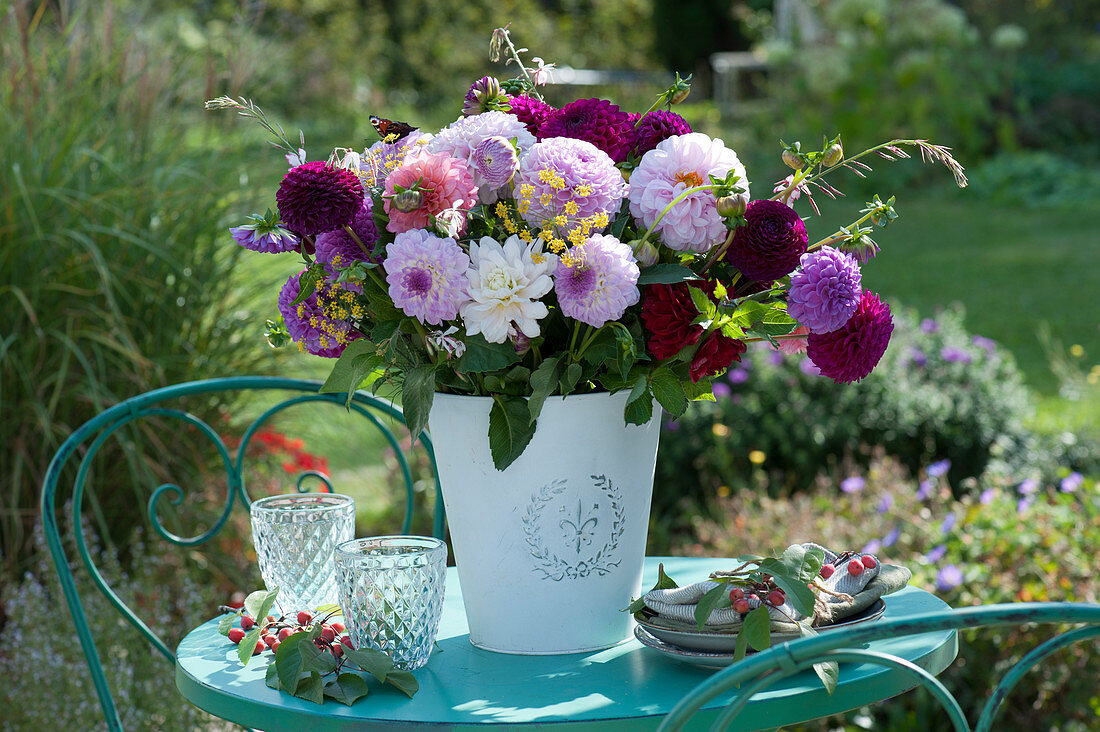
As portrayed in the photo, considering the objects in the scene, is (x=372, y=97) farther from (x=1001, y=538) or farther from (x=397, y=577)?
(x=397, y=577)

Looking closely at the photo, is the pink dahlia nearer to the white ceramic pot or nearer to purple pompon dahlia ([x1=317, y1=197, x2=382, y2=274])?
purple pompon dahlia ([x1=317, y1=197, x2=382, y2=274])

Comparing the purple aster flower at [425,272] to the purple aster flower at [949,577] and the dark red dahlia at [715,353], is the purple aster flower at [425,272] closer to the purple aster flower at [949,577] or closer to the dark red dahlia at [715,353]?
the dark red dahlia at [715,353]

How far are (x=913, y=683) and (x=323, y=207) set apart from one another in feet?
2.49

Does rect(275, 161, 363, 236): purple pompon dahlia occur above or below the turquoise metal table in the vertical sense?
above

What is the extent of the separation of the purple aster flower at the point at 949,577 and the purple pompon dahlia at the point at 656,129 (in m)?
1.46

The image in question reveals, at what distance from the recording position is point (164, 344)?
2850 millimetres

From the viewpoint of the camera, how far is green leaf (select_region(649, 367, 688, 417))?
119 cm

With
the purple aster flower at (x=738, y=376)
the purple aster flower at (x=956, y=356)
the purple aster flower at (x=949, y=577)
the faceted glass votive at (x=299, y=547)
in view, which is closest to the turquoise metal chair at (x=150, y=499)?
the faceted glass votive at (x=299, y=547)

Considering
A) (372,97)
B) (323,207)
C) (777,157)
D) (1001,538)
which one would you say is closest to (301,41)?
(372,97)

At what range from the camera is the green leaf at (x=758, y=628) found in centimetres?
111

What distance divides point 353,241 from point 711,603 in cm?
53

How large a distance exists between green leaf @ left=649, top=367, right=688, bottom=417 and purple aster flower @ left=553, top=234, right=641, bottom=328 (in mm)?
114

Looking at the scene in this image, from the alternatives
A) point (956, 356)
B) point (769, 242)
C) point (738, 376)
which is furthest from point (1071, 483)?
point (769, 242)

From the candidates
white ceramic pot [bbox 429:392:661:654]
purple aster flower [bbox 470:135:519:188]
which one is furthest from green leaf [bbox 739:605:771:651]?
purple aster flower [bbox 470:135:519:188]
